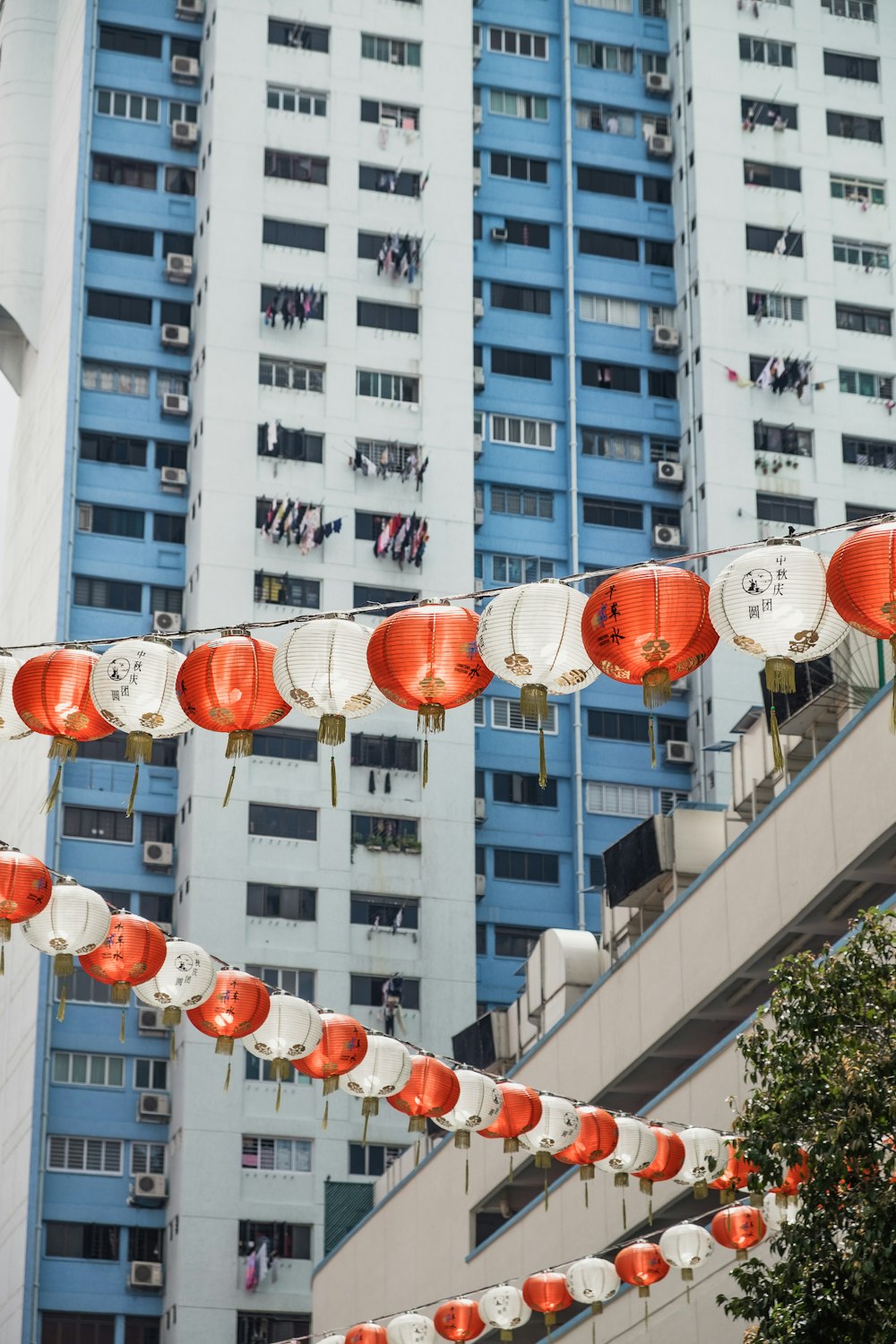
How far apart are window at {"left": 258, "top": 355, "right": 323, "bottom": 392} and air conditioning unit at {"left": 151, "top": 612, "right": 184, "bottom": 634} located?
5061mm

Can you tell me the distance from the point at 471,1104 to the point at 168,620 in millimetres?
24858

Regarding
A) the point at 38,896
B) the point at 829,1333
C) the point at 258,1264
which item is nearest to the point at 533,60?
the point at 258,1264

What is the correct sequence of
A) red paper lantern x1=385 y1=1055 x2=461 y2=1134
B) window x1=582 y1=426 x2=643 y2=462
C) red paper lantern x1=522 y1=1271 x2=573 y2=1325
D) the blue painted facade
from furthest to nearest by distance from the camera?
window x1=582 y1=426 x2=643 y2=462, the blue painted facade, red paper lantern x1=522 y1=1271 x2=573 y2=1325, red paper lantern x1=385 y1=1055 x2=461 y2=1134

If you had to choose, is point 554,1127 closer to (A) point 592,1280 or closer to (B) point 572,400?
(A) point 592,1280

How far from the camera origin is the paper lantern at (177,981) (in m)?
17.6

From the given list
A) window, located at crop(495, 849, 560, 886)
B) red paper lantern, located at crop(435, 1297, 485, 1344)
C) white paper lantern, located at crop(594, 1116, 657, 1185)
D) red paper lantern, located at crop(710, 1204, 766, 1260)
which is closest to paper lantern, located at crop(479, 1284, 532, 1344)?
red paper lantern, located at crop(435, 1297, 485, 1344)

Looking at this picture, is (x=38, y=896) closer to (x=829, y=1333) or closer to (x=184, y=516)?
(x=829, y=1333)

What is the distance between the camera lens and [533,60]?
164 feet

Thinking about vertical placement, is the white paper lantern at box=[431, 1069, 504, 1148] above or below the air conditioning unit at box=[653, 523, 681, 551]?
below

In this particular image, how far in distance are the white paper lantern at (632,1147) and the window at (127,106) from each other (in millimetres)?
32149

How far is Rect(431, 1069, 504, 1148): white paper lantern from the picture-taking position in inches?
786

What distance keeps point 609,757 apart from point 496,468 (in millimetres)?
6683

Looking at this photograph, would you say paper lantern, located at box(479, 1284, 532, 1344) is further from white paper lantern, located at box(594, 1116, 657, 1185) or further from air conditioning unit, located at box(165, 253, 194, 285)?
air conditioning unit, located at box(165, 253, 194, 285)

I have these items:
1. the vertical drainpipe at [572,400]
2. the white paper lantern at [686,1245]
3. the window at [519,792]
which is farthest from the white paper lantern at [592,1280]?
the window at [519,792]
